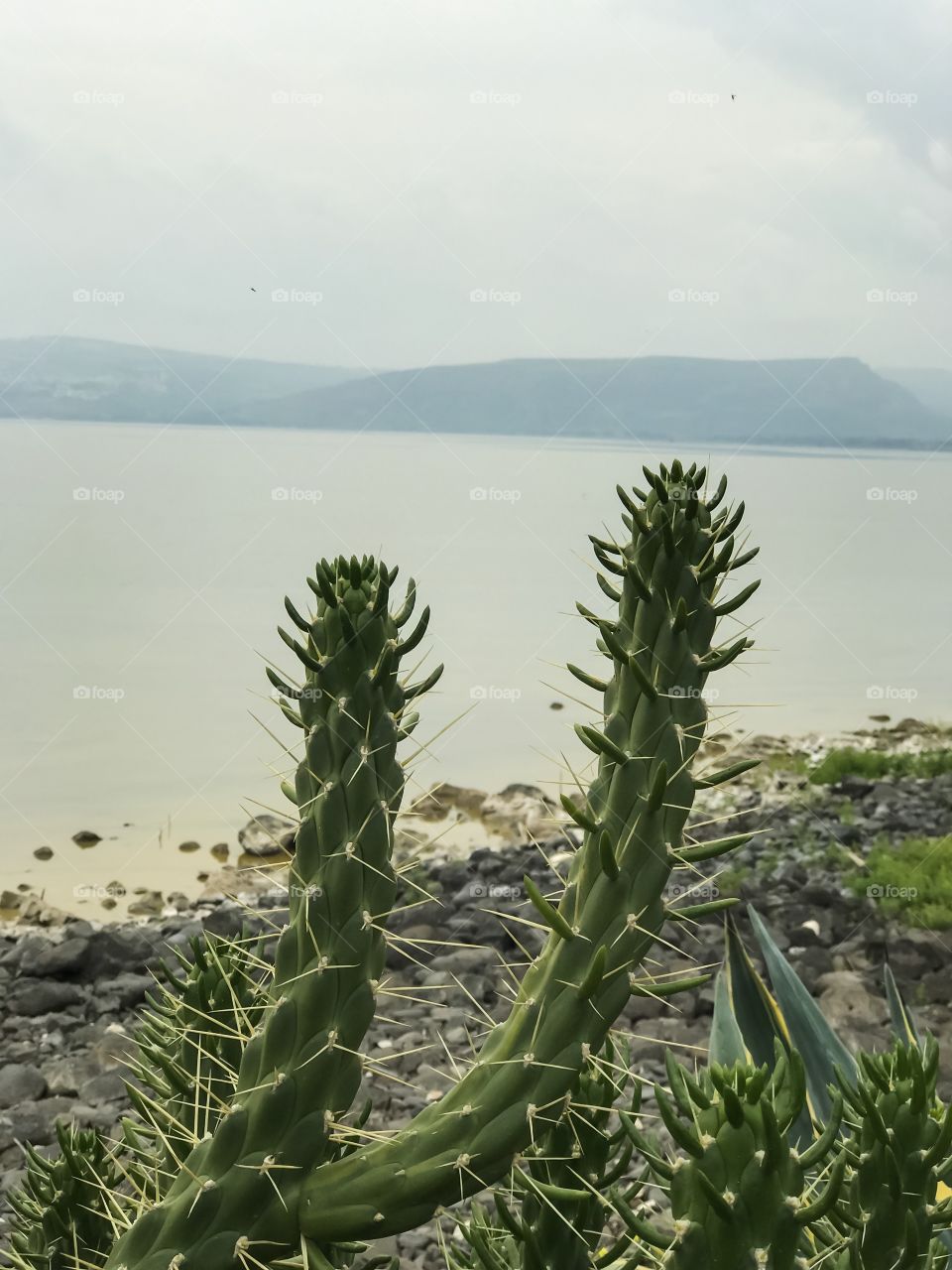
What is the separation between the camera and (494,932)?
2.76 metres

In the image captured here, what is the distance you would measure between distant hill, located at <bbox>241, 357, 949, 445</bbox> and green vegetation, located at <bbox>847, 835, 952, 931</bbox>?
127 cm

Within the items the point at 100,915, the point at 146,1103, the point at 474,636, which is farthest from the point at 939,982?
the point at 146,1103

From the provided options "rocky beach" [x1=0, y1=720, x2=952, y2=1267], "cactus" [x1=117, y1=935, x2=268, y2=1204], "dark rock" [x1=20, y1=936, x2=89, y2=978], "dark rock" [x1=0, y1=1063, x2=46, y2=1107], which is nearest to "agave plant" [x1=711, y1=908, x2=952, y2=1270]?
"cactus" [x1=117, y1=935, x2=268, y2=1204]

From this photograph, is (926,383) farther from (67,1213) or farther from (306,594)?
(67,1213)

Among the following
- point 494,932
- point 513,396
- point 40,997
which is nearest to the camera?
point 40,997

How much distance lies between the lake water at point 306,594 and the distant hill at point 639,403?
86mm

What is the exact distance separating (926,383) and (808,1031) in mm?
2791

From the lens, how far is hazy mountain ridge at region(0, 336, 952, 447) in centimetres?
342

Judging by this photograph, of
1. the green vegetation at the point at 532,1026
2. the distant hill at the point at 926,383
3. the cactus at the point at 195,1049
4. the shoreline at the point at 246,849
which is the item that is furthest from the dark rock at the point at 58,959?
the distant hill at the point at 926,383

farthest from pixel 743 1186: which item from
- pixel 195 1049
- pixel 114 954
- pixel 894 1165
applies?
pixel 114 954

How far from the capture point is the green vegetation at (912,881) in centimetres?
320

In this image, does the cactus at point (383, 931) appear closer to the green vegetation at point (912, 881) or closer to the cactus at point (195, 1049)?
the cactus at point (195, 1049)

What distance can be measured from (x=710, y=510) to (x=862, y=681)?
3.06 metres

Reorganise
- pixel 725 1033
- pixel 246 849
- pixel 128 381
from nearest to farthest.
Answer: pixel 725 1033 → pixel 246 849 → pixel 128 381
